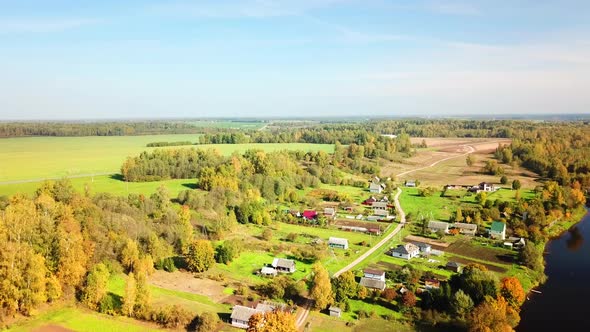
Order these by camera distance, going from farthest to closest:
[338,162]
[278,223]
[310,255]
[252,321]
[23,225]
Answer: [338,162] → [278,223] → [310,255] → [23,225] → [252,321]

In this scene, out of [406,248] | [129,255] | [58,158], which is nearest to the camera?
[129,255]

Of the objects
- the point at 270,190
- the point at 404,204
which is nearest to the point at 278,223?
the point at 270,190

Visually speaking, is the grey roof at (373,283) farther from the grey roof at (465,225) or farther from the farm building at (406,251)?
the grey roof at (465,225)

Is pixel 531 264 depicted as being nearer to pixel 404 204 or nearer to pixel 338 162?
pixel 404 204

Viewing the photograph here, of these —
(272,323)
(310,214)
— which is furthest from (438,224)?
(272,323)

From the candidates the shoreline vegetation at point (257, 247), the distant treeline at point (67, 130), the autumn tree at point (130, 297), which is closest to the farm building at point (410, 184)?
the shoreline vegetation at point (257, 247)

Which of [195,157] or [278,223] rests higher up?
[195,157]

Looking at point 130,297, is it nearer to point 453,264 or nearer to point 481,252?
point 453,264
